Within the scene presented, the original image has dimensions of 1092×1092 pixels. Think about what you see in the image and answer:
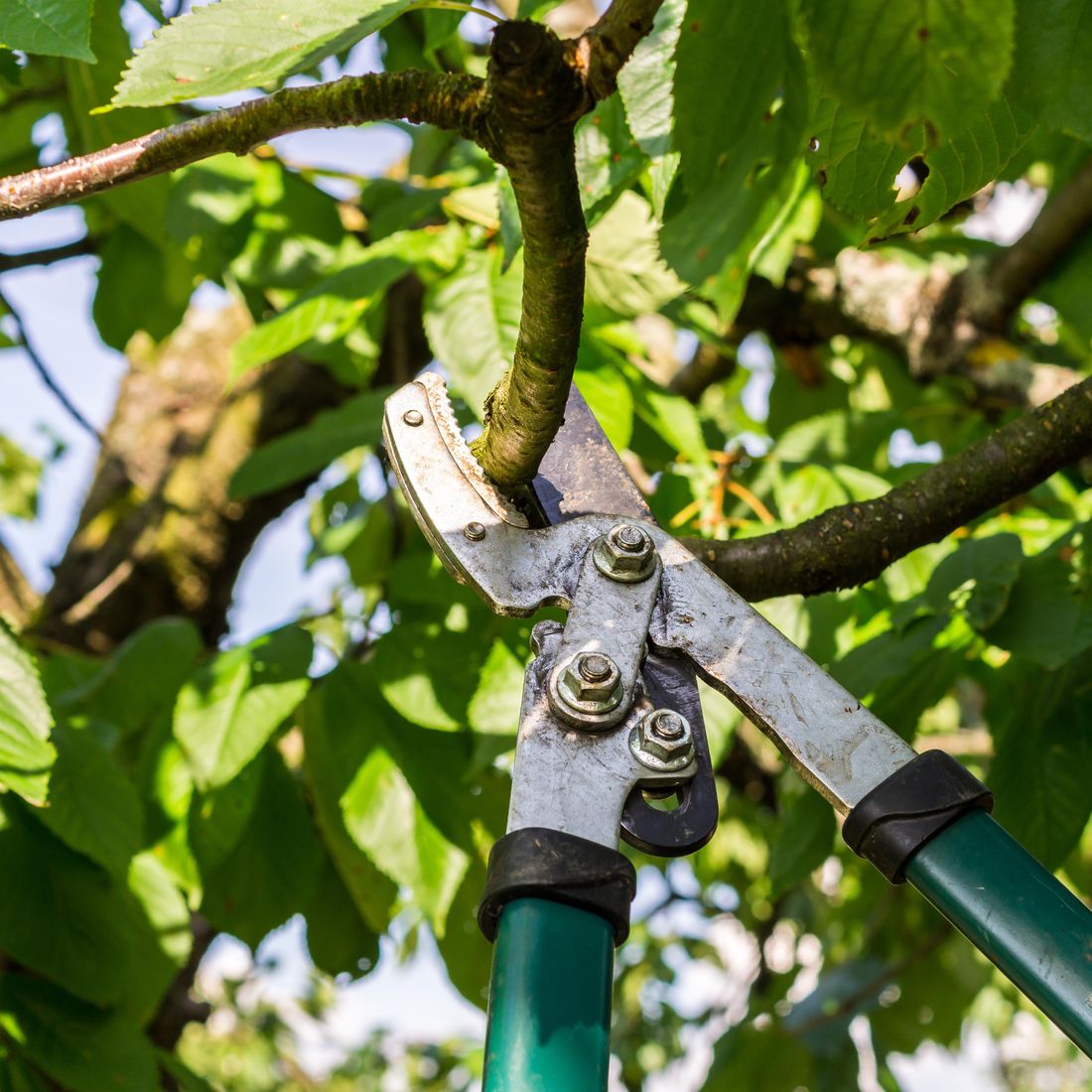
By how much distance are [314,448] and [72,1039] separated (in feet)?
2.99

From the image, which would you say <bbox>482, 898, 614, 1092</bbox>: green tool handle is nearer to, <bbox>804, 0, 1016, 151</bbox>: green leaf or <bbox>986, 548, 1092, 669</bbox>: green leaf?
<bbox>804, 0, 1016, 151</bbox>: green leaf

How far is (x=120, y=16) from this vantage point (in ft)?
6.54

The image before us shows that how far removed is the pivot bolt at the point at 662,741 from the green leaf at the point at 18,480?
4.01 m

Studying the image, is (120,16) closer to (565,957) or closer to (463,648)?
(463,648)

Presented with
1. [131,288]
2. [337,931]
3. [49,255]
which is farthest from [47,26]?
[49,255]

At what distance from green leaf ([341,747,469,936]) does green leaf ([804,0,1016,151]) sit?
1.35 meters

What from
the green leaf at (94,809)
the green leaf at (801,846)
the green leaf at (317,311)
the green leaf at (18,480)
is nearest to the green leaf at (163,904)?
the green leaf at (94,809)

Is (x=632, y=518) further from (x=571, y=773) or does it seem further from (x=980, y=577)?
(x=980, y=577)

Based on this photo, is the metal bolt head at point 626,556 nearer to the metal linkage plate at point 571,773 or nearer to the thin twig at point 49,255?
the metal linkage plate at point 571,773

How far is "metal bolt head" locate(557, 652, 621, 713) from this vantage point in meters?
0.96

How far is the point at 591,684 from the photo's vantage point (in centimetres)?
97

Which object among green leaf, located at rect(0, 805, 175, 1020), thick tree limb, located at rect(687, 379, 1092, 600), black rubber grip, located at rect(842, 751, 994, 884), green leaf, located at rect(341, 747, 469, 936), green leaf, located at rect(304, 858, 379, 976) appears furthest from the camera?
green leaf, located at rect(304, 858, 379, 976)

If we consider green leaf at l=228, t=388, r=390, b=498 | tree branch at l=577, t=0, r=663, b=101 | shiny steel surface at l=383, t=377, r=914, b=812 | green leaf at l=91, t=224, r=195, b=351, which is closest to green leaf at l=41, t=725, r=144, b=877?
green leaf at l=228, t=388, r=390, b=498

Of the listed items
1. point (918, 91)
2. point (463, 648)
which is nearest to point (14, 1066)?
point (463, 648)
